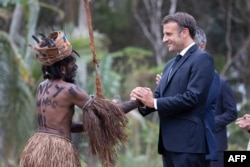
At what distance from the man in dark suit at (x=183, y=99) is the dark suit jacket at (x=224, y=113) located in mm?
1416

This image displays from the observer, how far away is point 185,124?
219 inches

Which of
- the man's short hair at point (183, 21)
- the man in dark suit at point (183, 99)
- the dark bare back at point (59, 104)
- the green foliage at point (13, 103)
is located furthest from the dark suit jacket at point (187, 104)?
the green foliage at point (13, 103)

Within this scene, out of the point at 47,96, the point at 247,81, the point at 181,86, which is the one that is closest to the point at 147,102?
the point at 181,86

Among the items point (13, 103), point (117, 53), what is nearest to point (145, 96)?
point (13, 103)

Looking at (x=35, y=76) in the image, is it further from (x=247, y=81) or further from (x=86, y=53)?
(x=247, y=81)

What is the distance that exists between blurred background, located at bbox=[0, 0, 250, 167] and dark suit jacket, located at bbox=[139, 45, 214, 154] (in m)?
0.82

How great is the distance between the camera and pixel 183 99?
5.49m

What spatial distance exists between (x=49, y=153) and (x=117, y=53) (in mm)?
10046

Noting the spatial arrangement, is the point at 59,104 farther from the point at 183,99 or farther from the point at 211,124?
the point at 211,124

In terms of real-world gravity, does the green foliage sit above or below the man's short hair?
below

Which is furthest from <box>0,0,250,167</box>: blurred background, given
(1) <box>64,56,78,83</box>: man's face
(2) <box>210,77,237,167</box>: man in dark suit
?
(2) <box>210,77,237,167</box>: man in dark suit

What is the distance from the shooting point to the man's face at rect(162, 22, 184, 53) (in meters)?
5.65

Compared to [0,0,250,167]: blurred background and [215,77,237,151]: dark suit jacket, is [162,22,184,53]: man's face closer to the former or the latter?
[0,0,250,167]: blurred background

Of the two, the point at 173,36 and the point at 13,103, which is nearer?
the point at 173,36
